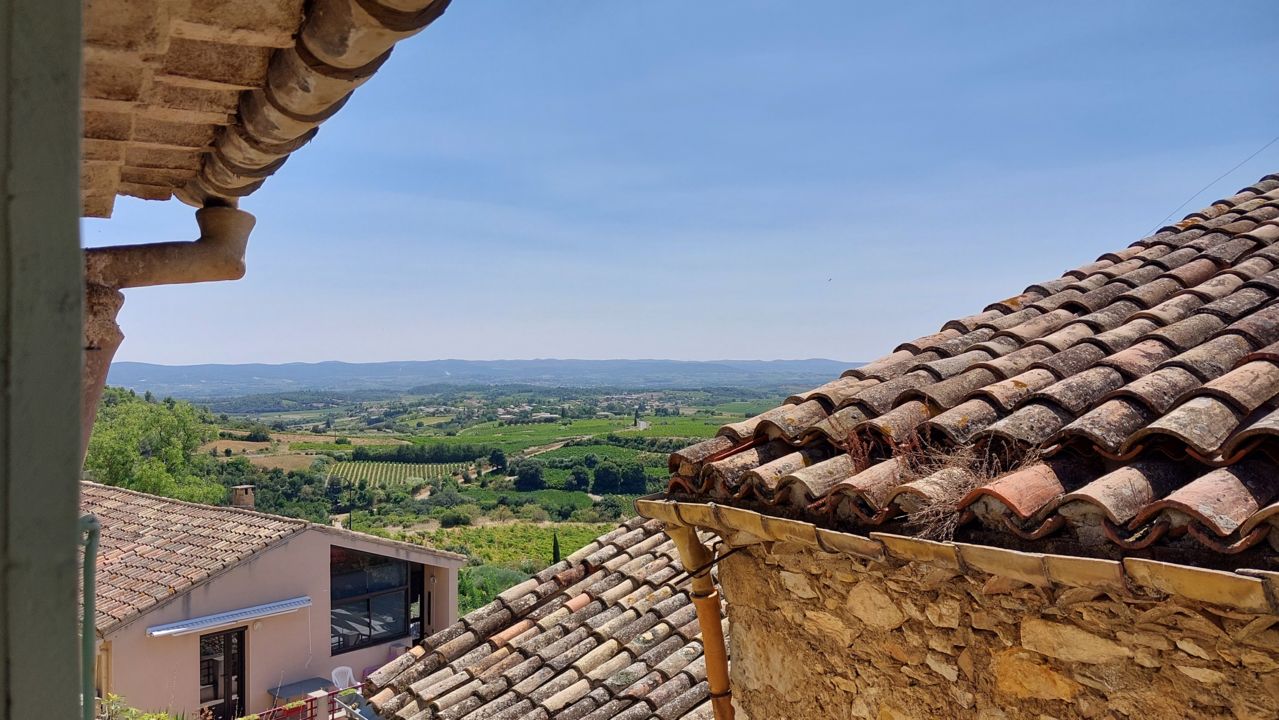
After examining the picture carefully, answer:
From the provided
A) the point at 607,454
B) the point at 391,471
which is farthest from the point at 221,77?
the point at 391,471

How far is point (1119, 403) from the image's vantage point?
2582 millimetres

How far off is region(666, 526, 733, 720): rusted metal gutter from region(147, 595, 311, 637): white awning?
10788 millimetres

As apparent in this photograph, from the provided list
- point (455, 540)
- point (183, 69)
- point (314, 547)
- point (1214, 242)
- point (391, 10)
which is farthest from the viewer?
point (455, 540)

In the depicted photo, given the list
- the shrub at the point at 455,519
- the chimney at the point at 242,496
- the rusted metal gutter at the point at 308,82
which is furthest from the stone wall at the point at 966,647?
the shrub at the point at 455,519

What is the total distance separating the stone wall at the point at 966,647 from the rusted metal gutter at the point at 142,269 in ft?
7.63

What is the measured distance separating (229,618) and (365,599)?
10.3 feet

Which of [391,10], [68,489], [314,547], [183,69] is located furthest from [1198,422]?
[314,547]

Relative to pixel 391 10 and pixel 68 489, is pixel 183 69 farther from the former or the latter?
pixel 68 489

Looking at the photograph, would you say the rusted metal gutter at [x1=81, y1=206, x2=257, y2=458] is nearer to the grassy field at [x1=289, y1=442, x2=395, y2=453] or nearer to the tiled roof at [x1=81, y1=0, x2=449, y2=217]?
the tiled roof at [x1=81, y1=0, x2=449, y2=217]

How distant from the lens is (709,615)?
3785 mm

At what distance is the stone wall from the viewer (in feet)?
6.73

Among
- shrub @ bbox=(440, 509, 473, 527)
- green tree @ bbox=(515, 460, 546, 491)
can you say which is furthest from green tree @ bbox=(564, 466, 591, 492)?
shrub @ bbox=(440, 509, 473, 527)

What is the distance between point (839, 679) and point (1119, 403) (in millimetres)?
1423

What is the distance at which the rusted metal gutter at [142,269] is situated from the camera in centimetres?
251
